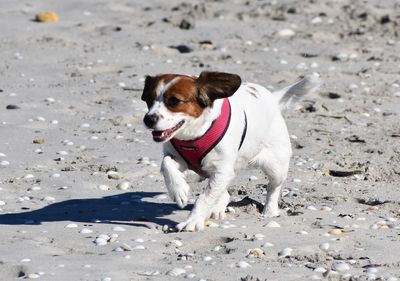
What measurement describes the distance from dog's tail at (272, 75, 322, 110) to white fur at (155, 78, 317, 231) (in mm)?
124

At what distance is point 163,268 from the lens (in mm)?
5746

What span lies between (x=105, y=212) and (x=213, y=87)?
1208 millimetres

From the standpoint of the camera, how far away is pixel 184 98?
636cm

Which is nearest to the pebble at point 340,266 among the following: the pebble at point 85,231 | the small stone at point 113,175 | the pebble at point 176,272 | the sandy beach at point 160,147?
the sandy beach at point 160,147

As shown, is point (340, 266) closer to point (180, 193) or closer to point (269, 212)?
point (180, 193)

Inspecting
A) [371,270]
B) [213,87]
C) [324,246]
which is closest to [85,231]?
[213,87]

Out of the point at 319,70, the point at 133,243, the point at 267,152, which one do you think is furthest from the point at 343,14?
the point at 133,243

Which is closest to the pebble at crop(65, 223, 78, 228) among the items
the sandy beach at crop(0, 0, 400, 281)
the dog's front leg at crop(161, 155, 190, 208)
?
the sandy beach at crop(0, 0, 400, 281)

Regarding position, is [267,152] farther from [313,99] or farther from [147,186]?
[313,99]

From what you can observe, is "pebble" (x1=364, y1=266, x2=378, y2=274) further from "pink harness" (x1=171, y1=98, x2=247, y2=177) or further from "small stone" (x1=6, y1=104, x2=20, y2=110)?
"small stone" (x1=6, y1=104, x2=20, y2=110)

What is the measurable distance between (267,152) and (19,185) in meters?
1.75

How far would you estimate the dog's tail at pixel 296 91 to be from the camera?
7637 millimetres

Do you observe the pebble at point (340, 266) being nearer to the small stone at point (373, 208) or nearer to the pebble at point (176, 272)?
the pebble at point (176, 272)

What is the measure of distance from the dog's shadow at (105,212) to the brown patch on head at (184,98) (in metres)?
0.80
